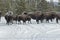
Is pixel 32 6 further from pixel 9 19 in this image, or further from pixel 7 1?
pixel 9 19

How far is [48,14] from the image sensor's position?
1702cm

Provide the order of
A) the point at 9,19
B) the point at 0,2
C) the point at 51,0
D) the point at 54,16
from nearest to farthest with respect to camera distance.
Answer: the point at 9,19 → the point at 54,16 → the point at 0,2 → the point at 51,0

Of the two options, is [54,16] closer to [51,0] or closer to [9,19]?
[9,19]

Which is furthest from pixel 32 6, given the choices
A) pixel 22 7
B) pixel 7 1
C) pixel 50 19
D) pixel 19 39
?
pixel 19 39

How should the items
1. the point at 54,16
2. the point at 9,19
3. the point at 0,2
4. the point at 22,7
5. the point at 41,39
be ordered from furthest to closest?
1. the point at 0,2
2. the point at 22,7
3. the point at 54,16
4. the point at 9,19
5. the point at 41,39

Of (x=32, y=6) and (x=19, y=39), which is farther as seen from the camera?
(x=32, y=6)

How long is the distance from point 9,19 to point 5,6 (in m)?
18.4

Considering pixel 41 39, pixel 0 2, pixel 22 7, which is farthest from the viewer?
pixel 0 2

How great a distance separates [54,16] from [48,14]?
521 mm

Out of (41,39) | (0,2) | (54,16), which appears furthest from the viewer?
(0,2)

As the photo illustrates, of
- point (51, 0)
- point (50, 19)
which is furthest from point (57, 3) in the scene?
point (50, 19)

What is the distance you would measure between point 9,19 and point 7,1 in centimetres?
1870

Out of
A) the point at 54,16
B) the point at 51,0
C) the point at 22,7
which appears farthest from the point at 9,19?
the point at 51,0

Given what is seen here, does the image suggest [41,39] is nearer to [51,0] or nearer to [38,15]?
[38,15]
